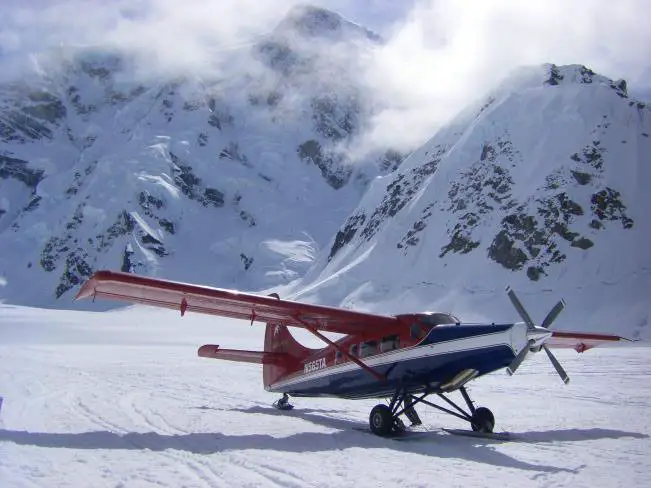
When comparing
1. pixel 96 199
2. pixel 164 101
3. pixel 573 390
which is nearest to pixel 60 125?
pixel 164 101

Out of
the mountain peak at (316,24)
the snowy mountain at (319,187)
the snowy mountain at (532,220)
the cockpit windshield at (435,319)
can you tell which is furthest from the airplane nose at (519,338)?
the mountain peak at (316,24)

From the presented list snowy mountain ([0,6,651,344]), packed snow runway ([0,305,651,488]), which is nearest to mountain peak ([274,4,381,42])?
snowy mountain ([0,6,651,344])

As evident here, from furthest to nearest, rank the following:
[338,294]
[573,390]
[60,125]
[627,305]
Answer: [60,125], [338,294], [627,305], [573,390]

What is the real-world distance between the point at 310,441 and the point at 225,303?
323 centimetres

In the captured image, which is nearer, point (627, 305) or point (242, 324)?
point (627, 305)

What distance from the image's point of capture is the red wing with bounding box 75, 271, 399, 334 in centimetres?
1079

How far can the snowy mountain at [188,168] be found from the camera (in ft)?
375

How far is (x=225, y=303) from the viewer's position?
12180 mm

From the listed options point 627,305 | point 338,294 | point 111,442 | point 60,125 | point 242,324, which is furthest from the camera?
point 60,125

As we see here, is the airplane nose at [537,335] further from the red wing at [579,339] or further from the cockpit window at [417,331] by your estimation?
the red wing at [579,339]

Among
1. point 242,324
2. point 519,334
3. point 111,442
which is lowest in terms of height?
point 111,442

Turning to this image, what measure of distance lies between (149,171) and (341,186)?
41886 mm

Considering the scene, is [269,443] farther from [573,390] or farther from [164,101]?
[164,101]

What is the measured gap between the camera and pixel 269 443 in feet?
33.8
